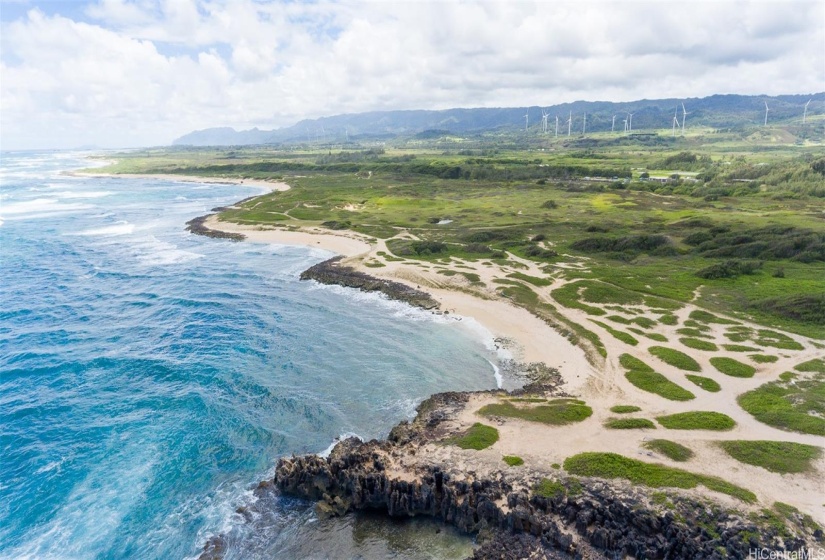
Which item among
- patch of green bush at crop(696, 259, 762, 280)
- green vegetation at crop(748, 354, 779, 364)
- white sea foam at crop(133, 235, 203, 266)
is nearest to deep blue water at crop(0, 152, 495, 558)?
white sea foam at crop(133, 235, 203, 266)

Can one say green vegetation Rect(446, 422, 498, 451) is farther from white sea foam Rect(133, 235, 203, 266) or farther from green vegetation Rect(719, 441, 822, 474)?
white sea foam Rect(133, 235, 203, 266)

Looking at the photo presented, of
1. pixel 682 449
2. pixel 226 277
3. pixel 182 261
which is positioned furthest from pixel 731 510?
pixel 182 261

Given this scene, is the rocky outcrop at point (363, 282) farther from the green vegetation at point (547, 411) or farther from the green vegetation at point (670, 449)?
the green vegetation at point (670, 449)

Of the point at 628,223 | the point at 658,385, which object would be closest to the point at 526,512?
the point at 658,385

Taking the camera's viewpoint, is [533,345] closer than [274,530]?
No

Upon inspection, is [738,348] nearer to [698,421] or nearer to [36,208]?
[698,421]

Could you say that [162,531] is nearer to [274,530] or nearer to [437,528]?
[274,530]
